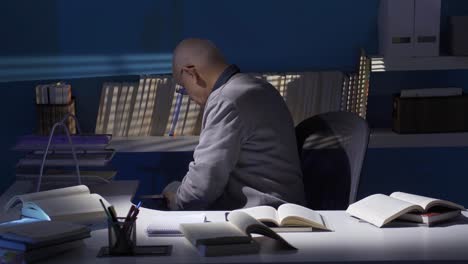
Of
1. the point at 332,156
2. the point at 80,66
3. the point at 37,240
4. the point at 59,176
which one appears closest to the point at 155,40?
the point at 80,66

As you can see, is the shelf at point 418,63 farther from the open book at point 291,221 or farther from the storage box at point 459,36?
the open book at point 291,221

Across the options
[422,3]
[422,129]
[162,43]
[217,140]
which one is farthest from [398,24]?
[217,140]

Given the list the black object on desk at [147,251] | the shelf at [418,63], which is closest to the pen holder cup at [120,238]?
the black object on desk at [147,251]

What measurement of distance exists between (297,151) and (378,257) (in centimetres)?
113

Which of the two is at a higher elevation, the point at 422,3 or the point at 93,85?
the point at 422,3

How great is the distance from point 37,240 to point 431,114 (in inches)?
106

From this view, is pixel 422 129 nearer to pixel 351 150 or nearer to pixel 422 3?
pixel 422 3

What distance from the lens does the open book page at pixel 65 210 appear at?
2.85 metres

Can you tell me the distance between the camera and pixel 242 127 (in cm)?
330

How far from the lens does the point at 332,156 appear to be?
347cm

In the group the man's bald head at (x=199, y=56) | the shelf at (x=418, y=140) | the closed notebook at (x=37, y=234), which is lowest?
the shelf at (x=418, y=140)

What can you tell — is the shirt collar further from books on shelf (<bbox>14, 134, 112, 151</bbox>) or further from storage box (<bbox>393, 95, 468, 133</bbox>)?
storage box (<bbox>393, 95, 468, 133</bbox>)

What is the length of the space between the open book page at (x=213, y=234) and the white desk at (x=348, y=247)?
4cm

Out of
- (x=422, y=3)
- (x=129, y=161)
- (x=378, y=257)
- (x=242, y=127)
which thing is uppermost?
(x=422, y=3)
